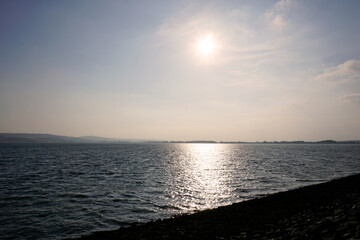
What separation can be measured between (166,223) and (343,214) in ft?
36.5

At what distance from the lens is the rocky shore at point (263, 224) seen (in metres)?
10.6

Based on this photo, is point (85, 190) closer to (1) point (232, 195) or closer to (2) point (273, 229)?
(1) point (232, 195)

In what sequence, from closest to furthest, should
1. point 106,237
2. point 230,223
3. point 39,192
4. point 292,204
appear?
point 106,237 → point 230,223 → point 292,204 → point 39,192

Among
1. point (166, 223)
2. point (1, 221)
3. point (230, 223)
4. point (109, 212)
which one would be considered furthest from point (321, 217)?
point (1, 221)

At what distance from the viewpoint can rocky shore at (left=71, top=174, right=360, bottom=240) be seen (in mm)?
10613

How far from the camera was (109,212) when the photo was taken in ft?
65.0

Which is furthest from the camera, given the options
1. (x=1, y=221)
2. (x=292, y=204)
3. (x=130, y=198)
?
(x=130, y=198)

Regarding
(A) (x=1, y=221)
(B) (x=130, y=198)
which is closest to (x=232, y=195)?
(B) (x=130, y=198)

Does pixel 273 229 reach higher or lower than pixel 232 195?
higher

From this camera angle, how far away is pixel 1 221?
17.1m

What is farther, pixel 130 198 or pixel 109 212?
pixel 130 198

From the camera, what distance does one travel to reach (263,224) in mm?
13953

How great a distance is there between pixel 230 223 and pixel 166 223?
4.62 m

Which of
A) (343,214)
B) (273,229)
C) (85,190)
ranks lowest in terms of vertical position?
(85,190)
